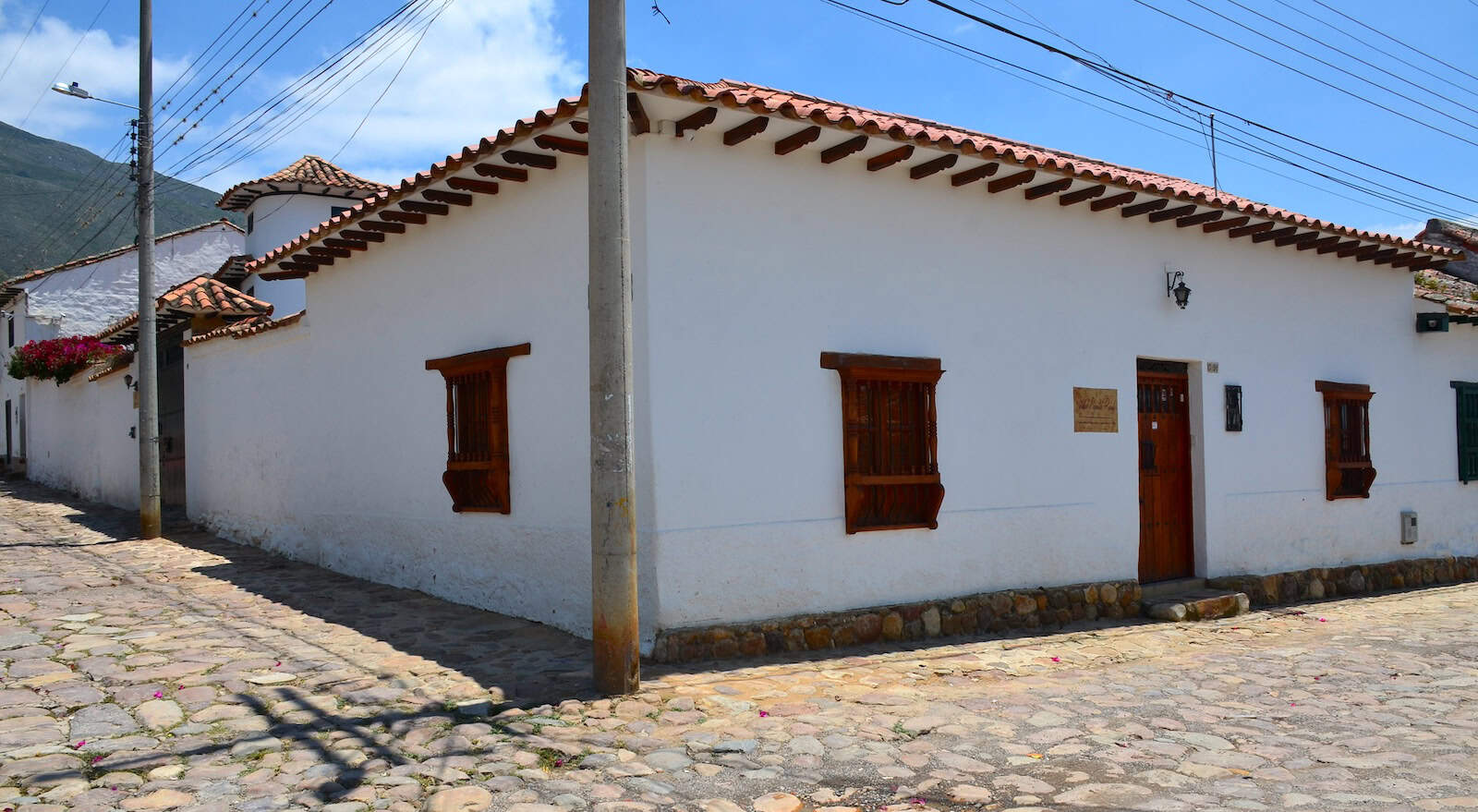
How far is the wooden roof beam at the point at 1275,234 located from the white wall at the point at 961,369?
136 millimetres

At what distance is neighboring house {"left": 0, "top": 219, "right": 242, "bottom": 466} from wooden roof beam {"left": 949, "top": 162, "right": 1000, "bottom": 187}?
2044 centimetres

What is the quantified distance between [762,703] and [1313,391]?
7648 mm

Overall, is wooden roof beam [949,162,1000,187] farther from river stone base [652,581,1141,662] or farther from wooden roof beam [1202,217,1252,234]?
river stone base [652,581,1141,662]

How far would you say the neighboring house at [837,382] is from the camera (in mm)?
6566

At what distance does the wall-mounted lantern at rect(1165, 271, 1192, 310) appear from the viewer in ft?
30.0

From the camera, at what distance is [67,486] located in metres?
19.7

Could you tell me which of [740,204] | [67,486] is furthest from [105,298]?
[740,204]

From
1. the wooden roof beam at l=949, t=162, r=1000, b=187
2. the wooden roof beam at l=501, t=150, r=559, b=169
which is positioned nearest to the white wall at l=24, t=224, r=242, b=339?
the wooden roof beam at l=501, t=150, r=559, b=169

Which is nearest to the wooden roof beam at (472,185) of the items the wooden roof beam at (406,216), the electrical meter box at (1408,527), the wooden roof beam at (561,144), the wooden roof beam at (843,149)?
the wooden roof beam at (406,216)

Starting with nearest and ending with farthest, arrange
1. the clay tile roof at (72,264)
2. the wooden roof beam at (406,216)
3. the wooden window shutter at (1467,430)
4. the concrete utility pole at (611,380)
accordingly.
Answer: the concrete utility pole at (611,380)
the wooden roof beam at (406,216)
the wooden window shutter at (1467,430)
the clay tile roof at (72,264)

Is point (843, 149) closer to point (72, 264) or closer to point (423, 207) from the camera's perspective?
point (423, 207)

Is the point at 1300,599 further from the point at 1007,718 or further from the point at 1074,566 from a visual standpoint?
the point at 1007,718

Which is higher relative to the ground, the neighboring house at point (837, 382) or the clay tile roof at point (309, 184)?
the clay tile roof at point (309, 184)

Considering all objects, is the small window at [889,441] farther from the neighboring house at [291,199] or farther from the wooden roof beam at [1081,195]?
the neighboring house at [291,199]
